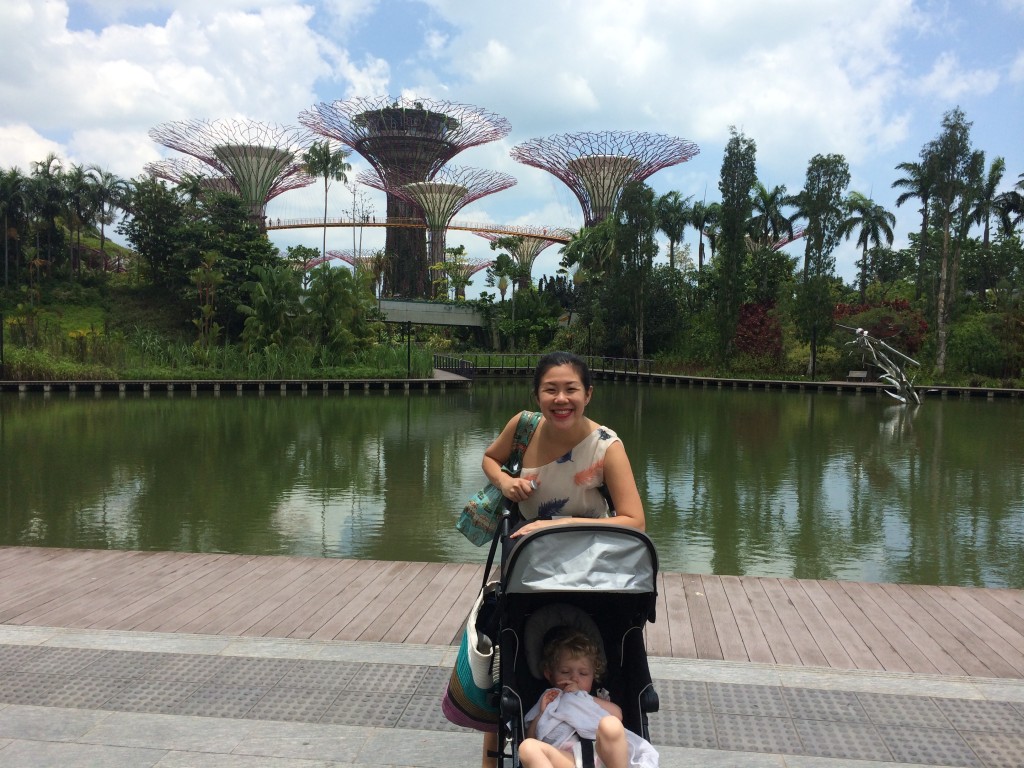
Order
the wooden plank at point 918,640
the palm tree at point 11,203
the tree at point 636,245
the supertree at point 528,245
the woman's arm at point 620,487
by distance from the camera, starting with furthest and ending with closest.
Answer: the supertree at point 528,245, the palm tree at point 11,203, the tree at point 636,245, the wooden plank at point 918,640, the woman's arm at point 620,487

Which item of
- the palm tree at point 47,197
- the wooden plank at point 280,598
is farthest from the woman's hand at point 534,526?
the palm tree at point 47,197

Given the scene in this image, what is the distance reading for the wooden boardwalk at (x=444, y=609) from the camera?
3258 millimetres

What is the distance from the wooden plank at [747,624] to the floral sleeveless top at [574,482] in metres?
1.38

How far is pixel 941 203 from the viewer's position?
90.0ft

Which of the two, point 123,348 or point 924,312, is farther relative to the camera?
point 924,312

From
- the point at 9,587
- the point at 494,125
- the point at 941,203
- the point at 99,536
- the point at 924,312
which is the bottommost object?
the point at 99,536

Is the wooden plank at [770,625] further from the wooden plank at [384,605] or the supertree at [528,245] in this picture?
the supertree at [528,245]

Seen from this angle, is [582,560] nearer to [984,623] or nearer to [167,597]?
[984,623]

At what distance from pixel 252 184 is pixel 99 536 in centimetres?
3716

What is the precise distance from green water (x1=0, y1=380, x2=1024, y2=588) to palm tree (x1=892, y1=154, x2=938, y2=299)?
11949mm

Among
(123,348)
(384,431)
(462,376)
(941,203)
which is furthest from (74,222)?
(941,203)

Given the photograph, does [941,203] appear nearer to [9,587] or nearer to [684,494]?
[684,494]

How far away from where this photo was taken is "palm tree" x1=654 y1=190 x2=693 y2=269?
38.4 meters

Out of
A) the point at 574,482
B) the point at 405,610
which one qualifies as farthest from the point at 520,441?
the point at 405,610
